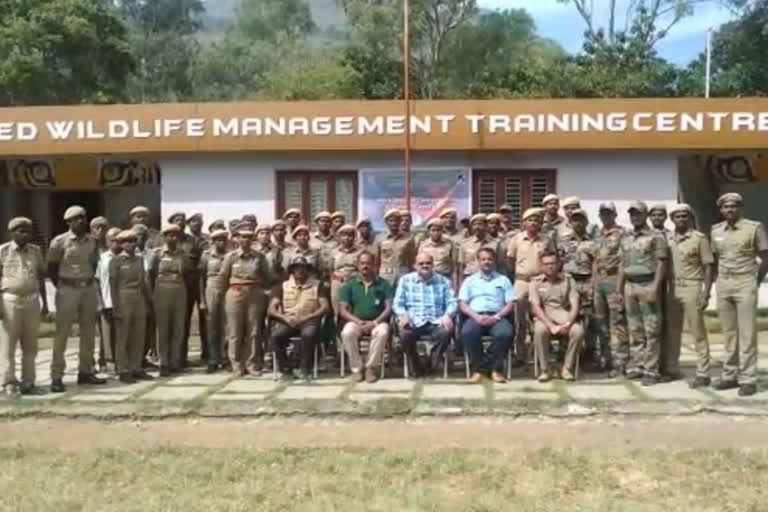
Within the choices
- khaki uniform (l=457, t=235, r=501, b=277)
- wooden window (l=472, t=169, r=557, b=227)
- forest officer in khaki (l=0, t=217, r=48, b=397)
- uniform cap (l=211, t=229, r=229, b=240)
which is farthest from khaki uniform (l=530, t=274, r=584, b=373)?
wooden window (l=472, t=169, r=557, b=227)

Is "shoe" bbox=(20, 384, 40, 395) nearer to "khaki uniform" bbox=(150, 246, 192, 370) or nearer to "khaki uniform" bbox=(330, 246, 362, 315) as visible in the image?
"khaki uniform" bbox=(150, 246, 192, 370)

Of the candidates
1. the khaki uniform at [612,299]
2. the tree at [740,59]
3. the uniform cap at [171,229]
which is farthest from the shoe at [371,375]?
the tree at [740,59]

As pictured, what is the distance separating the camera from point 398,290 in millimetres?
9203

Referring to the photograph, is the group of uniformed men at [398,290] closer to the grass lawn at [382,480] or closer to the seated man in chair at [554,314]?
the seated man in chair at [554,314]

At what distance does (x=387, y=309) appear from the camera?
9.20m

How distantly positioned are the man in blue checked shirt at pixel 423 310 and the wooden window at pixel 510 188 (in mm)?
4864

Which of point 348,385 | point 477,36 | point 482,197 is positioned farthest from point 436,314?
point 477,36

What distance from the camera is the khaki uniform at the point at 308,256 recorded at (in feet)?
31.2

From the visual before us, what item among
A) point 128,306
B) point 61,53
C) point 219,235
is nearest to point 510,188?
point 219,235

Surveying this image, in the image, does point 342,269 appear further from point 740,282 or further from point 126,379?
point 740,282

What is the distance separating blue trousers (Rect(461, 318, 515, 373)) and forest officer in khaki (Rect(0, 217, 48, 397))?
12.1 ft

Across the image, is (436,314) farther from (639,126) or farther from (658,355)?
(639,126)

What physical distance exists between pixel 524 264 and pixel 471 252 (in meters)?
0.54

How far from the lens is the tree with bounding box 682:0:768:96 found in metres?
29.5
